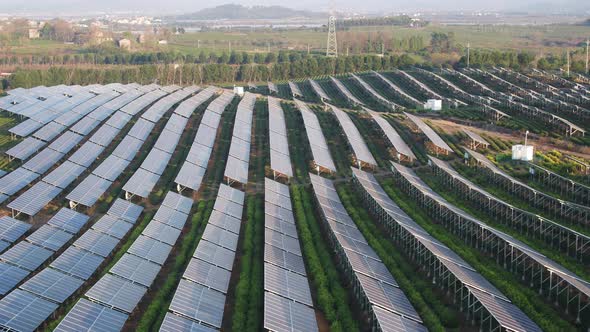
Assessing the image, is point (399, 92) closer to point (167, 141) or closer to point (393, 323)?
point (167, 141)

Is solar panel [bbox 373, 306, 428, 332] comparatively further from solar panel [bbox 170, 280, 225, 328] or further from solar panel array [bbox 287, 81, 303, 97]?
solar panel array [bbox 287, 81, 303, 97]

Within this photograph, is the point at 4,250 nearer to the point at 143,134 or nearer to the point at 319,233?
the point at 319,233

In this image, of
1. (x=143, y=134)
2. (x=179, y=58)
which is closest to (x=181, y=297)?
(x=143, y=134)

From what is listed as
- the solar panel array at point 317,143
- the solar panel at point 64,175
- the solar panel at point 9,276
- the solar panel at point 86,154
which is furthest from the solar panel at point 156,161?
the solar panel at point 9,276

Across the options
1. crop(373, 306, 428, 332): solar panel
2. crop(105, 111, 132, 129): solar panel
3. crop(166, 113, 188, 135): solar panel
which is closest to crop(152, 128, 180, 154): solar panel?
crop(166, 113, 188, 135): solar panel

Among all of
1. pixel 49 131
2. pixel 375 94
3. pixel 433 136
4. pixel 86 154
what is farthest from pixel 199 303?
pixel 375 94
